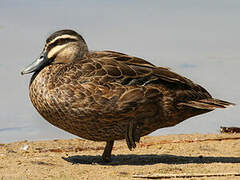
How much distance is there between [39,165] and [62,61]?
68.5 inches

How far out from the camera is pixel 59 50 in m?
8.80

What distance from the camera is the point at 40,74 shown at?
8.63m

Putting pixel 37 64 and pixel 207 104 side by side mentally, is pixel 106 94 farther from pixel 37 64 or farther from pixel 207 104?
pixel 207 104

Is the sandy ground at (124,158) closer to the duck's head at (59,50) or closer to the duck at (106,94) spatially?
the duck at (106,94)

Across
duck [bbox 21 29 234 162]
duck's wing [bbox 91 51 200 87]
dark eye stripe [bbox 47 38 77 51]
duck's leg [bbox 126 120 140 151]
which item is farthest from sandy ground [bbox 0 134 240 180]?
dark eye stripe [bbox 47 38 77 51]

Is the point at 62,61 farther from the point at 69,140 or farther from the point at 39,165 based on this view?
the point at 69,140

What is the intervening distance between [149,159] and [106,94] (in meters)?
1.74

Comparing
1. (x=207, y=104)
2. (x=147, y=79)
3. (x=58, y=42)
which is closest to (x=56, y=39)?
(x=58, y=42)

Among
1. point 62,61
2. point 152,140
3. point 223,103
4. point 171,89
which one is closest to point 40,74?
point 62,61

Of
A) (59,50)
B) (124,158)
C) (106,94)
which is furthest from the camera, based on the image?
(124,158)

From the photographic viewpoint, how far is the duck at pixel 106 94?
8047 mm

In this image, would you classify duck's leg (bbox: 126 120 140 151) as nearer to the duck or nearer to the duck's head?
the duck

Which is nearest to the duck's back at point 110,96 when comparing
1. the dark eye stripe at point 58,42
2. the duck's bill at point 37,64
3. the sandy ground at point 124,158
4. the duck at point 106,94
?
the duck at point 106,94

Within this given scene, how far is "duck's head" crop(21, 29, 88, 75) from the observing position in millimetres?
8797
